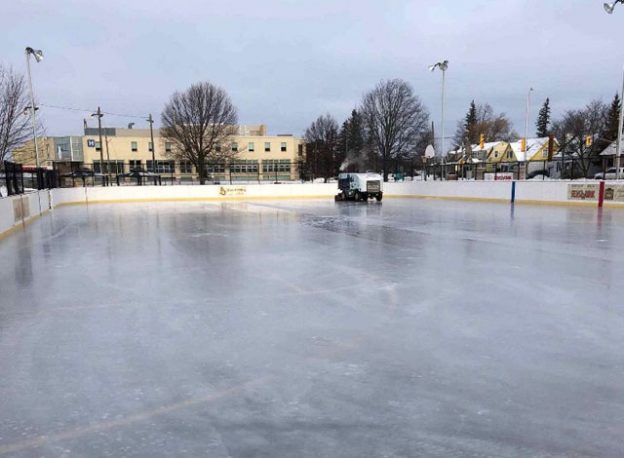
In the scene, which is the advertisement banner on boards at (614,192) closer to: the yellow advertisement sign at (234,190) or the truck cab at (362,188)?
the truck cab at (362,188)

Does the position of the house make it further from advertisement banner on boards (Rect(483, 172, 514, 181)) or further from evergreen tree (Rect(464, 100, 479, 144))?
advertisement banner on boards (Rect(483, 172, 514, 181))

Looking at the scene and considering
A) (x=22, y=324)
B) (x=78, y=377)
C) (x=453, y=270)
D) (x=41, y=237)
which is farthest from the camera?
(x=41, y=237)

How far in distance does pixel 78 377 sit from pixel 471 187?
2998 centimetres

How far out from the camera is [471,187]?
30922mm

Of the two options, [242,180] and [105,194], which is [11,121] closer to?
[105,194]

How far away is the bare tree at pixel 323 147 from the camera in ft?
222

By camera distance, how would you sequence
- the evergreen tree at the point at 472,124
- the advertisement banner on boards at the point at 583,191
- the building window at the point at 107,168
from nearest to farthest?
1. the advertisement banner on boards at the point at 583,191
2. the building window at the point at 107,168
3. the evergreen tree at the point at 472,124

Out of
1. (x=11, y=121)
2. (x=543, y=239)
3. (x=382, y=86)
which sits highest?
(x=382, y=86)

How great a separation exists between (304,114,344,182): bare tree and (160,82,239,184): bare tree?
15130mm

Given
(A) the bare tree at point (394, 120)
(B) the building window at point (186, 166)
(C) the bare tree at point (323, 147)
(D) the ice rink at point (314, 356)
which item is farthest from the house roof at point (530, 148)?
(D) the ice rink at point (314, 356)

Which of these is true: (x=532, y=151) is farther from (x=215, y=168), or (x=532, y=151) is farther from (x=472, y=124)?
(x=215, y=168)

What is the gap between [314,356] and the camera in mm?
4418

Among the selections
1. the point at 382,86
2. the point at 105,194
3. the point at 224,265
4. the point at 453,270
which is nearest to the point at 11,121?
the point at 105,194

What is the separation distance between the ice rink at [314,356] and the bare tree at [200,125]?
140 feet
